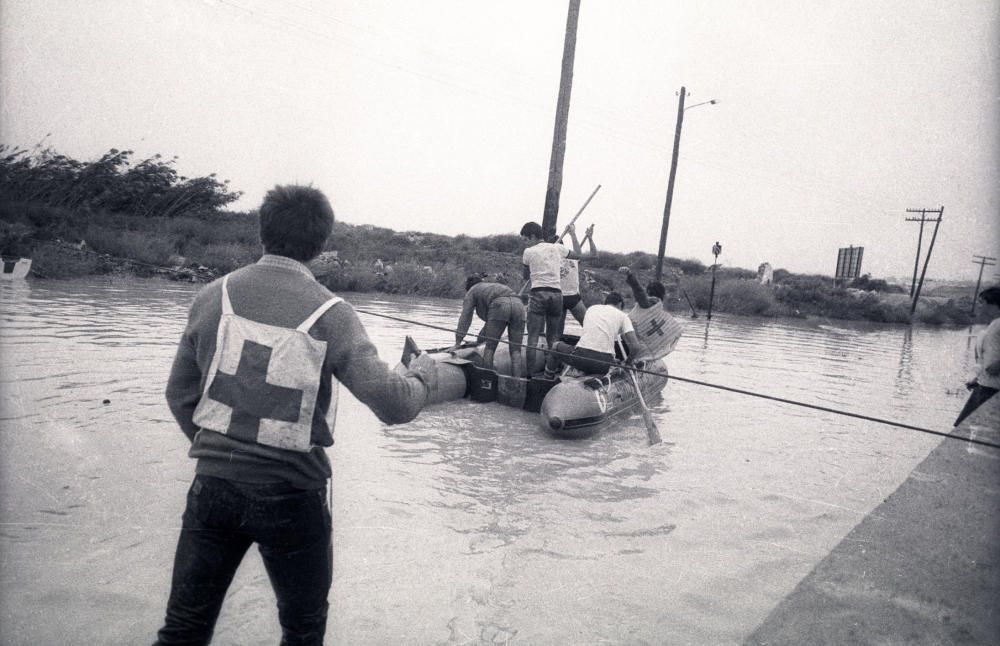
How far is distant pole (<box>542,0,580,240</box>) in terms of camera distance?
12.4 m

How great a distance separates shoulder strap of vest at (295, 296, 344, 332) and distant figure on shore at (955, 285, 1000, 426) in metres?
5.62

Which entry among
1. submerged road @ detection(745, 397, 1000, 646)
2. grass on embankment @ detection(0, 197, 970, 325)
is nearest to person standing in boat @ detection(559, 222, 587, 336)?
grass on embankment @ detection(0, 197, 970, 325)

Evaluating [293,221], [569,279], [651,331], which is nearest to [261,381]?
[293,221]

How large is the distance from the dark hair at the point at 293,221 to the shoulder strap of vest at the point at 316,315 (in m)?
0.20

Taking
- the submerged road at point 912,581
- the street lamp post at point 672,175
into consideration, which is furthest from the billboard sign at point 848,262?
the submerged road at point 912,581

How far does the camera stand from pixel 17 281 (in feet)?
59.1

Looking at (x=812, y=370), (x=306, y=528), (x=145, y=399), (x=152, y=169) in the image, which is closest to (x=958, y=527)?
(x=306, y=528)

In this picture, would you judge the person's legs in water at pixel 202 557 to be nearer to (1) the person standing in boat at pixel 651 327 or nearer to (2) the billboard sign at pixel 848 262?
(1) the person standing in boat at pixel 651 327

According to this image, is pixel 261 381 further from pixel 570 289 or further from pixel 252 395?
pixel 570 289

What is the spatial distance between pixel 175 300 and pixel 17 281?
4.16 m

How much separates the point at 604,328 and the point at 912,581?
5.29 m

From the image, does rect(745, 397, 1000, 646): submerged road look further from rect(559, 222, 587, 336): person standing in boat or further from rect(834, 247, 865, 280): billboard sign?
rect(834, 247, 865, 280): billboard sign

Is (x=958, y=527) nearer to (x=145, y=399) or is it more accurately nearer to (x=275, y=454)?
(x=275, y=454)

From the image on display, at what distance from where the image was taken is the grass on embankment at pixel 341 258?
2222cm
